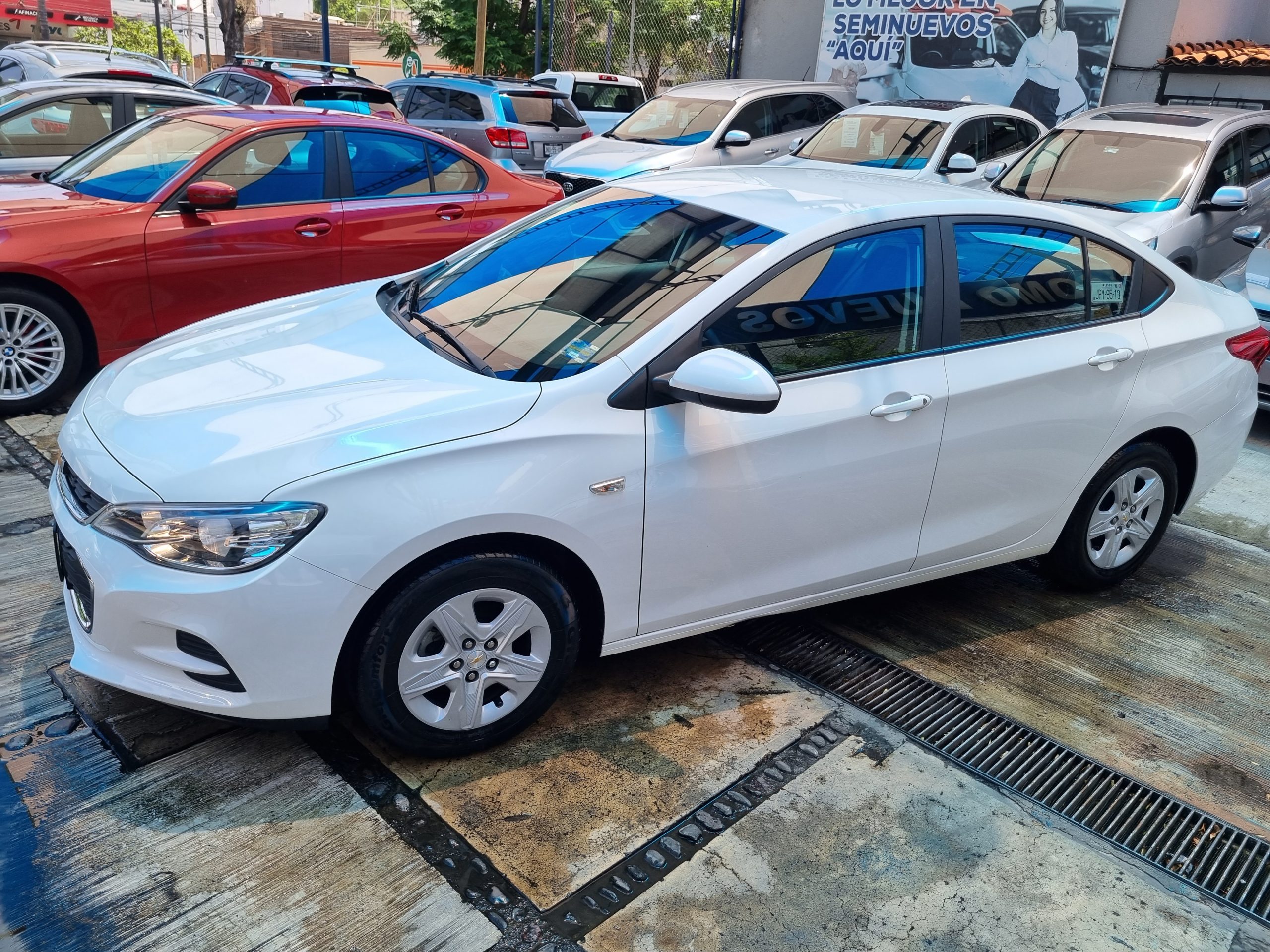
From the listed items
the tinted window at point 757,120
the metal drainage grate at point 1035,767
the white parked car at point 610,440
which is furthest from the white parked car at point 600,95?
the metal drainage grate at point 1035,767

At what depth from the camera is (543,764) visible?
10.4 ft

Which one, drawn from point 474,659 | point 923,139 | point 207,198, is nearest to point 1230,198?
point 923,139

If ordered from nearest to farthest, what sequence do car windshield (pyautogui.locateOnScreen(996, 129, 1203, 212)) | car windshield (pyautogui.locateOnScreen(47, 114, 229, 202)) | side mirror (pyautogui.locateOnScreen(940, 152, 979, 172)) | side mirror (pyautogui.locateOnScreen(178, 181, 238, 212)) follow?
side mirror (pyautogui.locateOnScreen(178, 181, 238, 212)) → car windshield (pyautogui.locateOnScreen(47, 114, 229, 202)) → car windshield (pyautogui.locateOnScreen(996, 129, 1203, 212)) → side mirror (pyautogui.locateOnScreen(940, 152, 979, 172))

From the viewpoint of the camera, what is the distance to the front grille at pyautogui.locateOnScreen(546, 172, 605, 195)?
10953mm

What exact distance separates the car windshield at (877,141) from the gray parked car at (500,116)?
3471 mm

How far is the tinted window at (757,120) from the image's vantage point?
12102 millimetres

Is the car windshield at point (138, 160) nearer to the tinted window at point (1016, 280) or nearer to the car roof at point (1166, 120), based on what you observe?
the tinted window at point (1016, 280)

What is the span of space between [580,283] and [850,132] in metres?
7.99

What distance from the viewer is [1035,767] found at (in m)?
3.37

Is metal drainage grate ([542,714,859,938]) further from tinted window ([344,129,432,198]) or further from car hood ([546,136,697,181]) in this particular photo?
car hood ([546,136,697,181])

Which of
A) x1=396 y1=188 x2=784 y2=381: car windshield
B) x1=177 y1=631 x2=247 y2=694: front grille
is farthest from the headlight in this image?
x1=396 y1=188 x2=784 y2=381: car windshield

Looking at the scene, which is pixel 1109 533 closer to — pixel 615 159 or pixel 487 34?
pixel 615 159

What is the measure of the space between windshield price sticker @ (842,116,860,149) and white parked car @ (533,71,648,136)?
547 cm

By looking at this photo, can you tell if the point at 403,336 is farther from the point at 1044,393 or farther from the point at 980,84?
the point at 980,84
